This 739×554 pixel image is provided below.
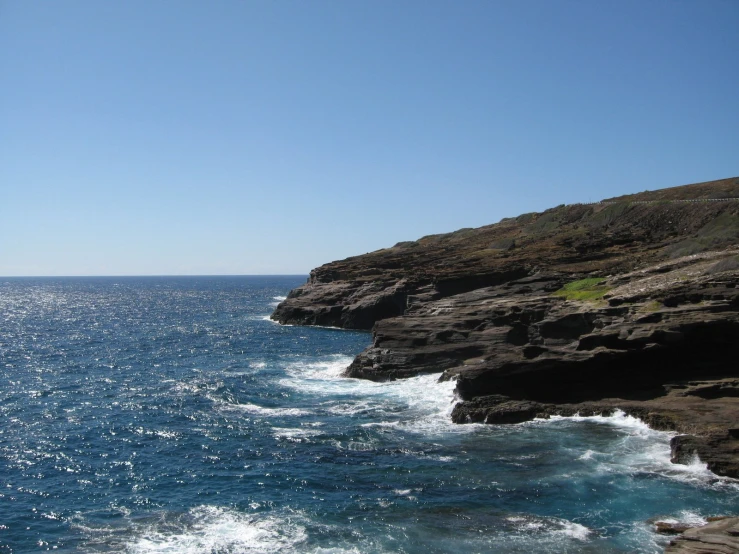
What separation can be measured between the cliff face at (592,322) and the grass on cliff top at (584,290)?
297mm

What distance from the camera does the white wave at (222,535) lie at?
22922mm

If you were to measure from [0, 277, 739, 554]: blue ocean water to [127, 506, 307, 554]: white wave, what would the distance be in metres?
0.08

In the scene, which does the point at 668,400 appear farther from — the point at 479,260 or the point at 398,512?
the point at 479,260

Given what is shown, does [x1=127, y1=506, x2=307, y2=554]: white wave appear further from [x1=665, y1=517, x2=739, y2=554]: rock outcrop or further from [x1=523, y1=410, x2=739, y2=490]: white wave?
[x1=523, y1=410, x2=739, y2=490]: white wave

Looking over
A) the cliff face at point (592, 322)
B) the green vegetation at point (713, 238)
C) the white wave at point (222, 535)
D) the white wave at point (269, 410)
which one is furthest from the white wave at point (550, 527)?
the green vegetation at point (713, 238)

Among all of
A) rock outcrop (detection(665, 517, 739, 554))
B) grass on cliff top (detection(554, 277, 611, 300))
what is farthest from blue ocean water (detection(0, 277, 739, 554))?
grass on cliff top (detection(554, 277, 611, 300))

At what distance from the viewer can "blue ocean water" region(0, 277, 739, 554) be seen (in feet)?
77.9

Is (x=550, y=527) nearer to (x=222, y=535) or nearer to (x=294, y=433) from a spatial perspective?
(x=222, y=535)

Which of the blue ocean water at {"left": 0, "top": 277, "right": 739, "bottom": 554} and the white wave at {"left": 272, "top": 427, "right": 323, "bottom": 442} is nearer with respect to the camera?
the blue ocean water at {"left": 0, "top": 277, "right": 739, "bottom": 554}

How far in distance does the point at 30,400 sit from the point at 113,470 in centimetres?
1973

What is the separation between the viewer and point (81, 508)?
88.7ft

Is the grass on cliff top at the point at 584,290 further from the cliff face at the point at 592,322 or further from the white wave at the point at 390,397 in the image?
the white wave at the point at 390,397

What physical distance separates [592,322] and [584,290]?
12.1 metres

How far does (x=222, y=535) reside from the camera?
24047 millimetres
